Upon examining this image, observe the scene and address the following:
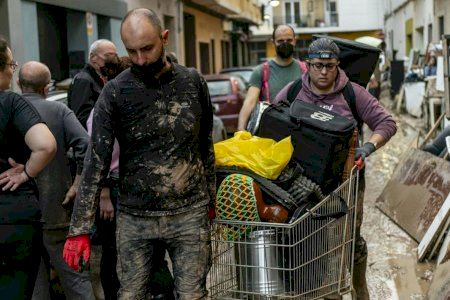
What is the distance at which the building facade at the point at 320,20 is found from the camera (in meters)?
61.9

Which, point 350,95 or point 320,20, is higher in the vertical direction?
point 320,20

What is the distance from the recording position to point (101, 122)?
3.54 m

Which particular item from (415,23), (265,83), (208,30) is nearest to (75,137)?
(265,83)

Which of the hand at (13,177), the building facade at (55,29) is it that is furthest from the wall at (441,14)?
the hand at (13,177)

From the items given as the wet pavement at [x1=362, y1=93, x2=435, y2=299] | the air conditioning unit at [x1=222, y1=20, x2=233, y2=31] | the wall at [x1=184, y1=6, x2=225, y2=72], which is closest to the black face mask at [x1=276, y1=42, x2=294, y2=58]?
the wet pavement at [x1=362, y1=93, x2=435, y2=299]

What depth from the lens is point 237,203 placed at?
148 inches

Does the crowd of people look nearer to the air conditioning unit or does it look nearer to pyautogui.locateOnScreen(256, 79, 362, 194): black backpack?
pyautogui.locateOnScreen(256, 79, 362, 194): black backpack

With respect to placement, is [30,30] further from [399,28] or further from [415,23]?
[399,28]

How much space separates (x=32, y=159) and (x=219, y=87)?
39.8ft

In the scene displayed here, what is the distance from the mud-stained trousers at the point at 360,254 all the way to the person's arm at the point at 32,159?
6.48 feet

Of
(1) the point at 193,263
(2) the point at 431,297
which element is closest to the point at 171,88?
(1) the point at 193,263

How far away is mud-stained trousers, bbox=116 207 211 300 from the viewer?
11.7 ft

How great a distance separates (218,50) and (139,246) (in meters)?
31.0

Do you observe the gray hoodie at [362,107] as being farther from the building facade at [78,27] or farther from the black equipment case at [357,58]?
the building facade at [78,27]
